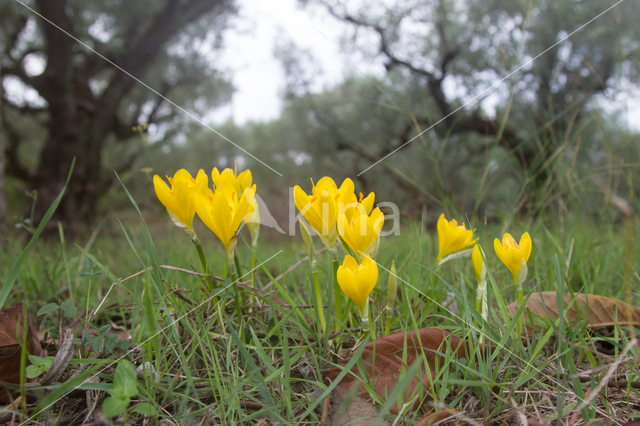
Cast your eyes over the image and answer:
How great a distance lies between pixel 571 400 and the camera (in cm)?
78

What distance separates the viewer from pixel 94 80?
959 cm

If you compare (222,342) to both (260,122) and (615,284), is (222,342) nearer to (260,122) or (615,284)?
(615,284)

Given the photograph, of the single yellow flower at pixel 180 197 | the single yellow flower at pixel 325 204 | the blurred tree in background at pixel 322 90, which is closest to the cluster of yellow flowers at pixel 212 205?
the single yellow flower at pixel 180 197

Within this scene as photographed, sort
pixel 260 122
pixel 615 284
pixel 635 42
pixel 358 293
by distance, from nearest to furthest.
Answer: pixel 358 293 < pixel 615 284 < pixel 635 42 < pixel 260 122

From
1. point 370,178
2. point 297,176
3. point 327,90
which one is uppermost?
point 327,90

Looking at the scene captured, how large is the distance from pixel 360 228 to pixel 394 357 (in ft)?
1.03

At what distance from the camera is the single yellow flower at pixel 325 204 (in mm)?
838

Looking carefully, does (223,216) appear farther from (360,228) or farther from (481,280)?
(481,280)

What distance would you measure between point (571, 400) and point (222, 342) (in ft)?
2.78

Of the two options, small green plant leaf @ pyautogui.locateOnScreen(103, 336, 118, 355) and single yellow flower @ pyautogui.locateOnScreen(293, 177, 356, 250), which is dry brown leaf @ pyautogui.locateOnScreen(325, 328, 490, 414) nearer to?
single yellow flower @ pyautogui.locateOnScreen(293, 177, 356, 250)

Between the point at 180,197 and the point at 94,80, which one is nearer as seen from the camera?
the point at 180,197

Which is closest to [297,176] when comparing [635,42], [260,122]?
[260,122]

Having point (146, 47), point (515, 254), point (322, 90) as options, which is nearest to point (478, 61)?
point (322, 90)

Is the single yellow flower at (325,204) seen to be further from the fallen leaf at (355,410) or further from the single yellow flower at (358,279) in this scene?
the fallen leaf at (355,410)
